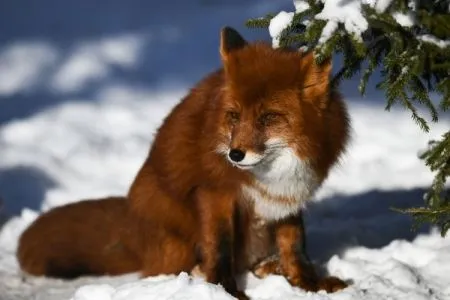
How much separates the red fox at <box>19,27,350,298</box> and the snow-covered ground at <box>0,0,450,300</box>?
174 mm

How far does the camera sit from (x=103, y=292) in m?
3.74

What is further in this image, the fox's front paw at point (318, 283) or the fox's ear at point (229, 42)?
the fox's front paw at point (318, 283)

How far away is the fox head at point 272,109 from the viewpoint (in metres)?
3.42

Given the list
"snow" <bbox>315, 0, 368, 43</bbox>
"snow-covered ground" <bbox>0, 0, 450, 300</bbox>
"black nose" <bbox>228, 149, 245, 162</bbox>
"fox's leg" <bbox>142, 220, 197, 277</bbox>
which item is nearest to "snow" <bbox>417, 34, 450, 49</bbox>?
"snow" <bbox>315, 0, 368, 43</bbox>

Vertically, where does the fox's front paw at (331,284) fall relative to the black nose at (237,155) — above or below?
below

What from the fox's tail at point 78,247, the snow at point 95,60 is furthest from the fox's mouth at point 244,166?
the snow at point 95,60

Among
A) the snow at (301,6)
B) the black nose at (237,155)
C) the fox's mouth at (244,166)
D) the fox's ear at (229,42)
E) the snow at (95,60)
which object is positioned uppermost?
the snow at (95,60)

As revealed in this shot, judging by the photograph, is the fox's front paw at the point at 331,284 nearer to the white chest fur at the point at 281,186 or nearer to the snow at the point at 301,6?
the white chest fur at the point at 281,186

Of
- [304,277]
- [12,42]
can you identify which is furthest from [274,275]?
[12,42]

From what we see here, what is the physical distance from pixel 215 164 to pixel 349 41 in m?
0.81

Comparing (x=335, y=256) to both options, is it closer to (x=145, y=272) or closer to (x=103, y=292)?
(x=145, y=272)

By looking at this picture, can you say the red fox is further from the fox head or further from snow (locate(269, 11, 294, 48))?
snow (locate(269, 11, 294, 48))

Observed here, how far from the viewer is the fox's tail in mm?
4320

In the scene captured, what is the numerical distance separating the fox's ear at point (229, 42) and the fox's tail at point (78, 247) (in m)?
1.21
